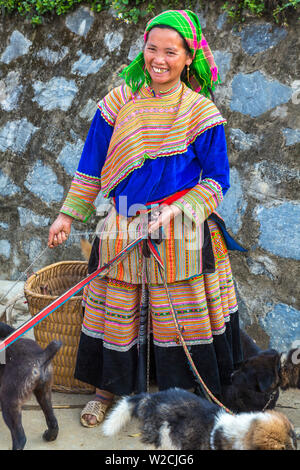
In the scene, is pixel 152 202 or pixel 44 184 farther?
pixel 44 184

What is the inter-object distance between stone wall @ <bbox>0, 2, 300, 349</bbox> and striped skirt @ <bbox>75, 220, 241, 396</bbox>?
2.25 ft

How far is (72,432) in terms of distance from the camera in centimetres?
268

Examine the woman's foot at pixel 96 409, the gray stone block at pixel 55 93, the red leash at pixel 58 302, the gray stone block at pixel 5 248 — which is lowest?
the woman's foot at pixel 96 409

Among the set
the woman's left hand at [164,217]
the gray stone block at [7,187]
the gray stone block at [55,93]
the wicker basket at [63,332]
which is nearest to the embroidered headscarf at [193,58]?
the woman's left hand at [164,217]

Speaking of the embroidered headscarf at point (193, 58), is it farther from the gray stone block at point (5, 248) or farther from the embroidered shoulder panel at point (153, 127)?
the gray stone block at point (5, 248)

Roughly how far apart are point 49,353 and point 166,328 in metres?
0.66

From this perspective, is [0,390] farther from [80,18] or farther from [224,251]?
[80,18]

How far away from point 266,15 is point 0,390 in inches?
109

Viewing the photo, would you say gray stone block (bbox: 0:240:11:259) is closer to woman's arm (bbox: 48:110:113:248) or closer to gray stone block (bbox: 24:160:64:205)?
gray stone block (bbox: 24:160:64:205)

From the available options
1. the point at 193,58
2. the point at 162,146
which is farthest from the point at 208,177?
the point at 193,58

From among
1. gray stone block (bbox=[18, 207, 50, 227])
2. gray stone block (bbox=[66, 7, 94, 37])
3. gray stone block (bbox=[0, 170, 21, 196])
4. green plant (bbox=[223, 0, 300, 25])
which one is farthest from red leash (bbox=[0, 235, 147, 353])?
gray stone block (bbox=[66, 7, 94, 37])

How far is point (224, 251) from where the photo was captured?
2908 millimetres

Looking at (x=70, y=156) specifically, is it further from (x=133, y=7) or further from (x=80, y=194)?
(x=80, y=194)

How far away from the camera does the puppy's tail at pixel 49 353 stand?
2.35m
